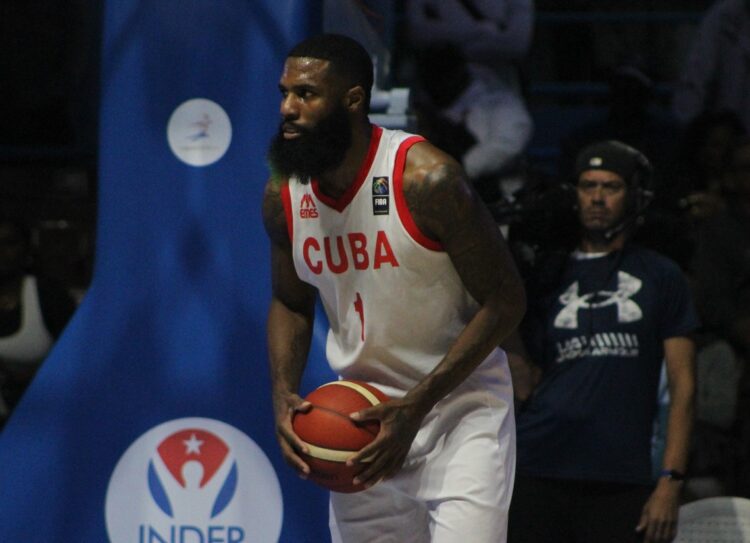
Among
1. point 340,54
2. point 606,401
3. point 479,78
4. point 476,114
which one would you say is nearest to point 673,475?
point 606,401

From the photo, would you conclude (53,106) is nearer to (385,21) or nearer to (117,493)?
(385,21)

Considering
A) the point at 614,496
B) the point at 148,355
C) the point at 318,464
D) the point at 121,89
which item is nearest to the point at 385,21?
the point at 121,89

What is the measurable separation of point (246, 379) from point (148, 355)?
1.19 feet

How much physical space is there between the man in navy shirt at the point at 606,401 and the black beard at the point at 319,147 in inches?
53.9

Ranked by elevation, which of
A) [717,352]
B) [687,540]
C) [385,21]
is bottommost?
[687,540]

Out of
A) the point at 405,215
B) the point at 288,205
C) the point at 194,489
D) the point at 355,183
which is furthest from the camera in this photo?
the point at 194,489

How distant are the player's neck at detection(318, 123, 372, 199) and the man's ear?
6cm

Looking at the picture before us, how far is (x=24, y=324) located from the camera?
20.6ft

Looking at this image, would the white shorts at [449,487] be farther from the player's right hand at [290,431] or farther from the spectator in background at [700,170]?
the spectator in background at [700,170]

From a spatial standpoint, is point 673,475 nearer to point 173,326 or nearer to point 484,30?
point 173,326

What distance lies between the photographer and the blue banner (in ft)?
16.8

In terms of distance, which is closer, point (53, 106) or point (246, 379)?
point (246, 379)

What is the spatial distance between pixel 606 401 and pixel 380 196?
135cm

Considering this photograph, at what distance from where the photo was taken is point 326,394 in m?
4.01
